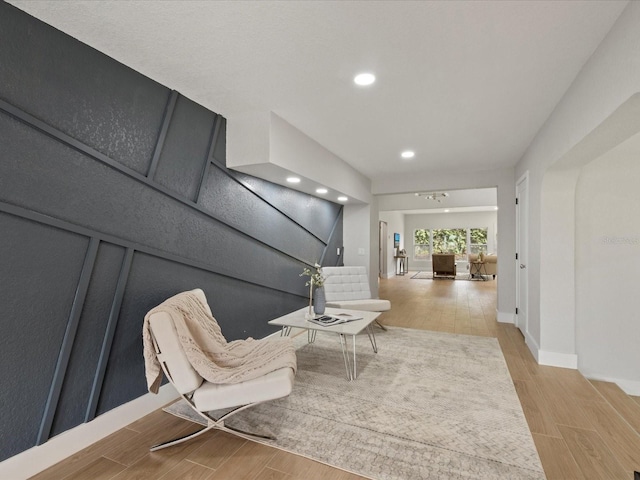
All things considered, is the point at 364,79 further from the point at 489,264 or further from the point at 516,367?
the point at 489,264

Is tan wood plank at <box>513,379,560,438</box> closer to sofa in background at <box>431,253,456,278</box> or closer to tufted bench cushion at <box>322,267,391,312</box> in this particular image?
tufted bench cushion at <box>322,267,391,312</box>

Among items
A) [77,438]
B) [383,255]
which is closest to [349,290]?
[77,438]

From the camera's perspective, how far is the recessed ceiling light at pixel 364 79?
233cm

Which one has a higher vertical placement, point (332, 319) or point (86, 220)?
point (86, 220)

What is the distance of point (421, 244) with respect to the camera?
47.9ft

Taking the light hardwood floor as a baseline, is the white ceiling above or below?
above

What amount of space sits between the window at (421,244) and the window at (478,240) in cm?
176

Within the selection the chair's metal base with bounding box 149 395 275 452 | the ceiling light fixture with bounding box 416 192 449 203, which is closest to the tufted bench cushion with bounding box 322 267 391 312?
the chair's metal base with bounding box 149 395 275 452

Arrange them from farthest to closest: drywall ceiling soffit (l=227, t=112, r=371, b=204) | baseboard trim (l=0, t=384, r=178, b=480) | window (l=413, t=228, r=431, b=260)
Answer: window (l=413, t=228, r=431, b=260)
drywall ceiling soffit (l=227, t=112, r=371, b=204)
baseboard trim (l=0, t=384, r=178, b=480)

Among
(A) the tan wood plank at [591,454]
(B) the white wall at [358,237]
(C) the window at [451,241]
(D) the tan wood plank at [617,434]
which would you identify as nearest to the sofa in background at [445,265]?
(C) the window at [451,241]

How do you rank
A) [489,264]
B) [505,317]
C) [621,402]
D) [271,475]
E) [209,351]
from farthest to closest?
[489,264] → [505,317] → [621,402] → [209,351] → [271,475]

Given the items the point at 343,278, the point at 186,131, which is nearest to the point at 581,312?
the point at 343,278

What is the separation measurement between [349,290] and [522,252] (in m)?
2.47

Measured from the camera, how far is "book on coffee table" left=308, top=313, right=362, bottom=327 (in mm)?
3100
